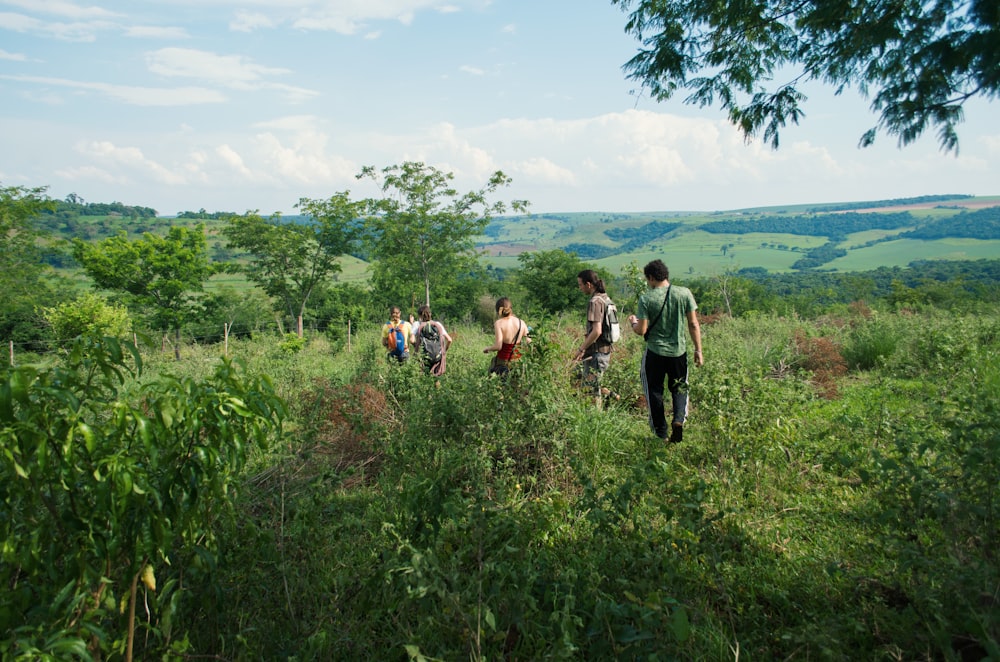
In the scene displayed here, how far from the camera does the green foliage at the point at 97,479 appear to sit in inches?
64.3

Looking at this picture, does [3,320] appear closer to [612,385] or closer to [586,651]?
[612,385]

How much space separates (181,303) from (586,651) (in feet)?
107

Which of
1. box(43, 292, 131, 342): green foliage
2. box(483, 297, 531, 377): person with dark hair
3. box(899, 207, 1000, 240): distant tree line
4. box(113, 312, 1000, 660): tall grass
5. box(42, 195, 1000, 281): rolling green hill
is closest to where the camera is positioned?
box(113, 312, 1000, 660): tall grass

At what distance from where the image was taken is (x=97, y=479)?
1.63 metres

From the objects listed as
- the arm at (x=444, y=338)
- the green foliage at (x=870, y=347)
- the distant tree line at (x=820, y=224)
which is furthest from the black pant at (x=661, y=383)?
the distant tree line at (x=820, y=224)

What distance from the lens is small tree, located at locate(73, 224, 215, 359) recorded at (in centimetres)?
2659

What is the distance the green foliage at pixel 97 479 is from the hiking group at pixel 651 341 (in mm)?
2912

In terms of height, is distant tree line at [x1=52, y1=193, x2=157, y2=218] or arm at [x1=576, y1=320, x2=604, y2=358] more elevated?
distant tree line at [x1=52, y1=193, x2=157, y2=218]

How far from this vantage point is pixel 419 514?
119 inches

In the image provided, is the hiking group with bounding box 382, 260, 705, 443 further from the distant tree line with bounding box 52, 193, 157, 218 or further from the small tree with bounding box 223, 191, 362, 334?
the distant tree line with bounding box 52, 193, 157, 218

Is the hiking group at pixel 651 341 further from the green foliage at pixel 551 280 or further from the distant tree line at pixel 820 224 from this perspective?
the distant tree line at pixel 820 224

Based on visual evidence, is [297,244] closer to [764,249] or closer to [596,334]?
[596,334]

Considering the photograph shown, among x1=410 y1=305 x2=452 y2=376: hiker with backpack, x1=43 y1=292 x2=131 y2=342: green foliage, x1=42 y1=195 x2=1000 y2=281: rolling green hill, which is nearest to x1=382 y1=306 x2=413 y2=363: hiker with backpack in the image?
x1=410 y1=305 x2=452 y2=376: hiker with backpack

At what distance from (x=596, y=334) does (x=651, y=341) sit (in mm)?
828
